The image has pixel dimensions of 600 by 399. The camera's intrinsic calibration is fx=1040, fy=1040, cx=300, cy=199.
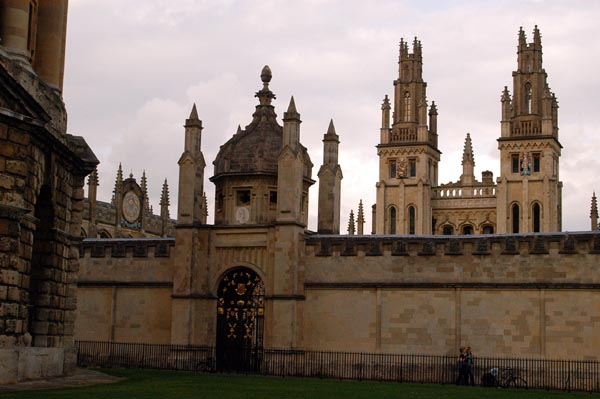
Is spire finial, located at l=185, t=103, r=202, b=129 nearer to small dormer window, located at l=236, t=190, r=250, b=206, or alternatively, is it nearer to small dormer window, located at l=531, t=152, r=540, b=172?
small dormer window, located at l=236, t=190, r=250, b=206

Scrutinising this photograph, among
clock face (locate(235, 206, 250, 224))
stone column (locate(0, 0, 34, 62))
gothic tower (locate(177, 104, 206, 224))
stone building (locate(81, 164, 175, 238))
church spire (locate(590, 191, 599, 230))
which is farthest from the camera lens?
church spire (locate(590, 191, 599, 230))

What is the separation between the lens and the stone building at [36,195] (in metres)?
22.3

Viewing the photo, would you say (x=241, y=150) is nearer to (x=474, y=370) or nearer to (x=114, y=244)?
(x=114, y=244)

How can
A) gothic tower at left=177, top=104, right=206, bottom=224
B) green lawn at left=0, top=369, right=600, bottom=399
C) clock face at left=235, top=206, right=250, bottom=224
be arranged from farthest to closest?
clock face at left=235, top=206, right=250, bottom=224 → gothic tower at left=177, top=104, right=206, bottom=224 → green lawn at left=0, top=369, right=600, bottom=399

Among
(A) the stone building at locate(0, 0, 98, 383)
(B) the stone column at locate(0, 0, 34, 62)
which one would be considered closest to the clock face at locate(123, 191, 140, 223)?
(A) the stone building at locate(0, 0, 98, 383)

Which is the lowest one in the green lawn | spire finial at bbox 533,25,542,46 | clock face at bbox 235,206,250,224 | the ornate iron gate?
the green lawn

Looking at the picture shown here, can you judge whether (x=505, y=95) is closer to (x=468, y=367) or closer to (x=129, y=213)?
(x=129, y=213)

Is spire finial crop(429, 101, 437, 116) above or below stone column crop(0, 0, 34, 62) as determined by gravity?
above

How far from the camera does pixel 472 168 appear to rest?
343ft

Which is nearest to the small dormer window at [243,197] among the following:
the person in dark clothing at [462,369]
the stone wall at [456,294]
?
the stone wall at [456,294]

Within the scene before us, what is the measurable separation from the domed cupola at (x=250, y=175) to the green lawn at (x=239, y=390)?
28.6 ft

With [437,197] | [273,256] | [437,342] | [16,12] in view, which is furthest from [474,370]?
[437,197]

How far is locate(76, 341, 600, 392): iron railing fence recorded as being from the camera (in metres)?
32.6

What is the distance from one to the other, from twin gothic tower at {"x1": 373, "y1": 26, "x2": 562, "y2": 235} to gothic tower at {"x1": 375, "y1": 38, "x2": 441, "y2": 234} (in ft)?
0.28
